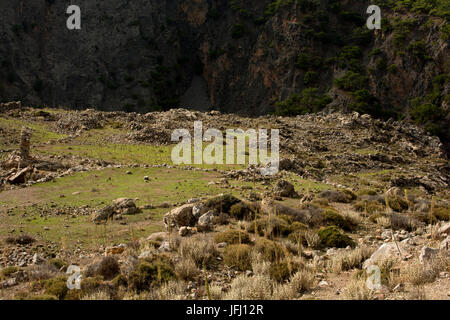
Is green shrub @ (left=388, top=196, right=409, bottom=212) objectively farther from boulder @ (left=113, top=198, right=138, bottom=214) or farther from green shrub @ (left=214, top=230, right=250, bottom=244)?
boulder @ (left=113, top=198, right=138, bottom=214)

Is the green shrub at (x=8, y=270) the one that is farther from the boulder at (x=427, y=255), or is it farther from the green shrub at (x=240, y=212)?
the boulder at (x=427, y=255)

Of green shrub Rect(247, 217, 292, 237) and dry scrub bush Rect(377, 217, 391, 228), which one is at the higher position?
green shrub Rect(247, 217, 292, 237)

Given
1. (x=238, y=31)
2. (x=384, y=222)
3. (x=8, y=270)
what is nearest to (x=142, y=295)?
(x=8, y=270)

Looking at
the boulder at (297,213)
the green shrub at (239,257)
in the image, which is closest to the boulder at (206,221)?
the boulder at (297,213)

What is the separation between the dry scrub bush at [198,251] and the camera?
35.9 feet

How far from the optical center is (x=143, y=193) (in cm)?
2031

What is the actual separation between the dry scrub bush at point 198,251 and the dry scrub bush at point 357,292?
4.06 metres

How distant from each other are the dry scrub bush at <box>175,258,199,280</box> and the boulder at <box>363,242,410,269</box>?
175 inches

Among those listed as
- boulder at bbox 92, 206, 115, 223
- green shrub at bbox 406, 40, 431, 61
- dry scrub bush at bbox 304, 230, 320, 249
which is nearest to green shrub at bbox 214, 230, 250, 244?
dry scrub bush at bbox 304, 230, 320, 249

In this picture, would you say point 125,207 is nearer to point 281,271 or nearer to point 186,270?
point 186,270

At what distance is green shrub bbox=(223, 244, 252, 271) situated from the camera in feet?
34.8

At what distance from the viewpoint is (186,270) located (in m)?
9.88

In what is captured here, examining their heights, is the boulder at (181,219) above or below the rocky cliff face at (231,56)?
below
